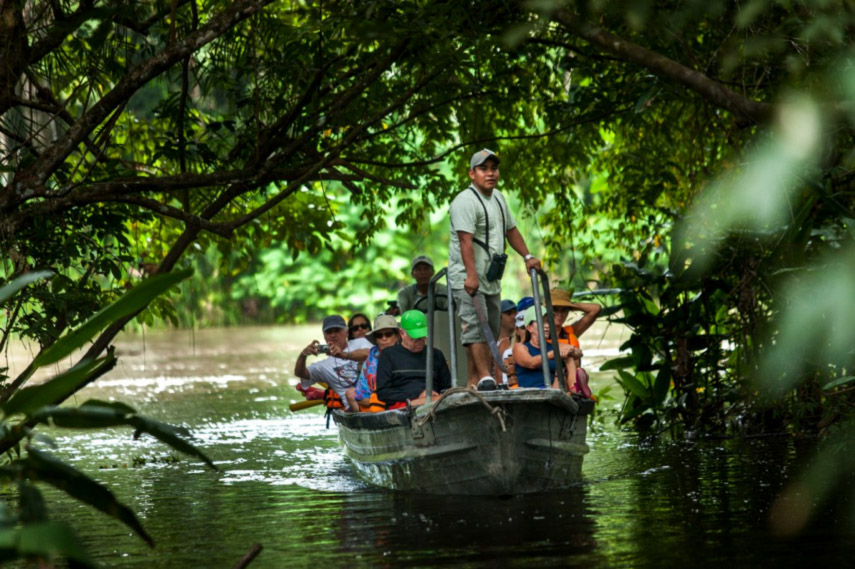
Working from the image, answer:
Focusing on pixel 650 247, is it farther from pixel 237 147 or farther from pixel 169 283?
pixel 169 283

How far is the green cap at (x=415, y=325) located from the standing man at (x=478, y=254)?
0.44 meters

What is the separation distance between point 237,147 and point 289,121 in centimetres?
87

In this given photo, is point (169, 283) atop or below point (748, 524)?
atop

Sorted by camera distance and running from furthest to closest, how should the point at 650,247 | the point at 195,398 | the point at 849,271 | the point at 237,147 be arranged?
the point at 195,398 < the point at 650,247 < the point at 237,147 < the point at 849,271

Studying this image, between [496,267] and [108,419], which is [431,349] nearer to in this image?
[496,267]

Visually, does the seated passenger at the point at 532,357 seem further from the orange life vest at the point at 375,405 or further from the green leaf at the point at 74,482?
the green leaf at the point at 74,482

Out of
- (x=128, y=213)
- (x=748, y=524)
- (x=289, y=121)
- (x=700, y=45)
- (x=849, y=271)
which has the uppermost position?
(x=700, y=45)

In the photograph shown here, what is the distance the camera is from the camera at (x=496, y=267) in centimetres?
877

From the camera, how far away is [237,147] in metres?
9.03

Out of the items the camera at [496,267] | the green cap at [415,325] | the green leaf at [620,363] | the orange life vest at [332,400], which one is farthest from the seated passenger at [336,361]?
the green leaf at [620,363]

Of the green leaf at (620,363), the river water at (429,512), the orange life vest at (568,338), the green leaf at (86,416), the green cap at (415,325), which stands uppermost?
the green cap at (415,325)

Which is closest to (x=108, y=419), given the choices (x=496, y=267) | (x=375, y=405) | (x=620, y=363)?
(x=496, y=267)

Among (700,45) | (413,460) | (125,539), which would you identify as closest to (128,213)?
(125,539)

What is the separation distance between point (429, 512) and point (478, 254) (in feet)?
6.23
